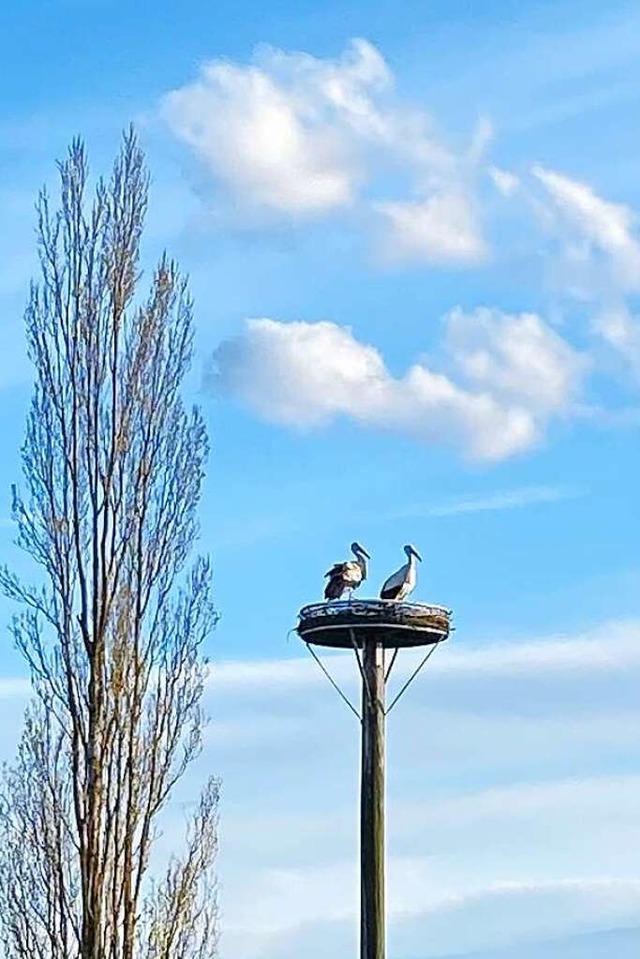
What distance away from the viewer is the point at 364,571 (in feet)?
48.7

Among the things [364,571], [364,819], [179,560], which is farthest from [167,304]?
[364,819]

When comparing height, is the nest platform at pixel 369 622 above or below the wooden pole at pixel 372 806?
above

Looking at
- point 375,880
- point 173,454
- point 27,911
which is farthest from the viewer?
point 173,454

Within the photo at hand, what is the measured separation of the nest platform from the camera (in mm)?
14484

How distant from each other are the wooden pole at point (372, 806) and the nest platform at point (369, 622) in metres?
0.19

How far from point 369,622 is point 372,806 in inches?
60.0

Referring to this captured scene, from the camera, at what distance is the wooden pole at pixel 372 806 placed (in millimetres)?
14797

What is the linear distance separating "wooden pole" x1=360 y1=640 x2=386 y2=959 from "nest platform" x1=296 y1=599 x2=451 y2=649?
19cm

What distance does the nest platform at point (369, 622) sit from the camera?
47.5 ft

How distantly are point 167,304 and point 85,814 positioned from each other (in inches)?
181

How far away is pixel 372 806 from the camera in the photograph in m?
15.0

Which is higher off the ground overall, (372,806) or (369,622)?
(369,622)

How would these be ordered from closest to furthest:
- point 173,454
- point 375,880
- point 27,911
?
point 375,880, point 27,911, point 173,454

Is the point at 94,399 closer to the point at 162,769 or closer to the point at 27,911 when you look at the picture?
the point at 162,769
